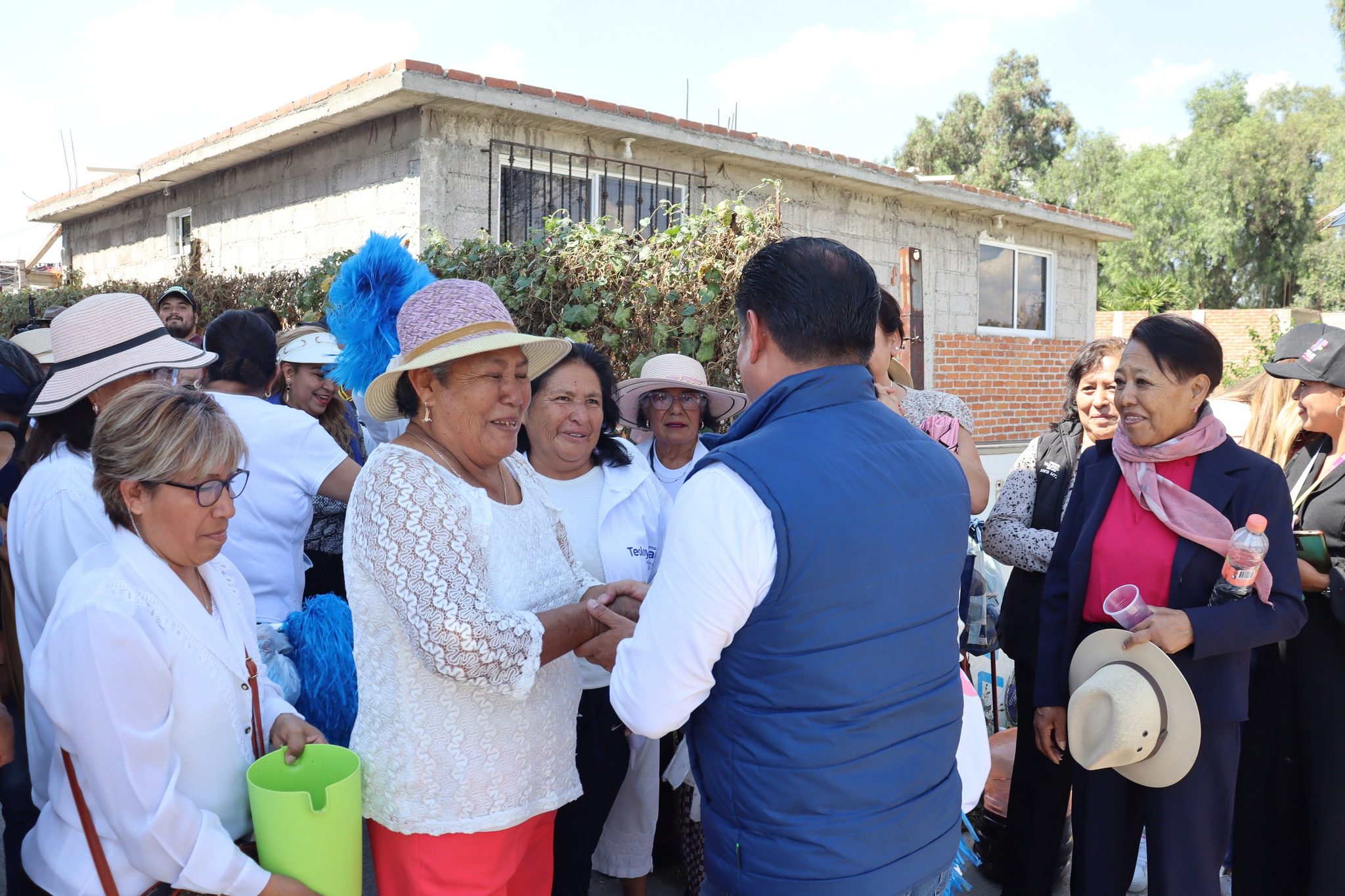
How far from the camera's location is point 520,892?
88.7 inches

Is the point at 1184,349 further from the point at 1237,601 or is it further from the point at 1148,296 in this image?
the point at 1148,296

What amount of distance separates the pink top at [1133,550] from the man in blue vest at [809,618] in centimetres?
123

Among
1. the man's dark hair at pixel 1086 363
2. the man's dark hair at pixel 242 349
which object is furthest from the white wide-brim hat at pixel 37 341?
the man's dark hair at pixel 1086 363

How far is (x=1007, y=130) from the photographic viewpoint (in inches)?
1580

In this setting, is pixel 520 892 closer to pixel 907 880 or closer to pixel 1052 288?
pixel 907 880

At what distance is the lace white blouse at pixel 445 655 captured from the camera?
1.88 metres

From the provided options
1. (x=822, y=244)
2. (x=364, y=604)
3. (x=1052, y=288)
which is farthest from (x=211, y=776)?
(x=1052, y=288)

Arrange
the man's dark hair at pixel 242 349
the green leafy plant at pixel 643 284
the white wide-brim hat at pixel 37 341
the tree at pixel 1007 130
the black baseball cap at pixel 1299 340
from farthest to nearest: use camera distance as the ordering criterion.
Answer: the tree at pixel 1007 130, the green leafy plant at pixel 643 284, the white wide-brim hat at pixel 37 341, the man's dark hair at pixel 242 349, the black baseball cap at pixel 1299 340

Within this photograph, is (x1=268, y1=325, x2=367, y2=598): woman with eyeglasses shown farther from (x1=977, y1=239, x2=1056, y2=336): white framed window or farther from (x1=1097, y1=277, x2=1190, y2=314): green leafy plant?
(x1=1097, y1=277, x2=1190, y2=314): green leafy plant

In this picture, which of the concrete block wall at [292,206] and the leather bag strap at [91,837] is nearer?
the leather bag strap at [91,837]

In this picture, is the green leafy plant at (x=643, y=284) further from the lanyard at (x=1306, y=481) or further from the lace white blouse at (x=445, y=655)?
the lace white blouse at (x=445, y=655)

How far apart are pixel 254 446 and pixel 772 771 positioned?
2327 mm

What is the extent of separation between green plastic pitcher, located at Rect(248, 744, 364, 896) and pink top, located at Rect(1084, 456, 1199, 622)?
218 cm

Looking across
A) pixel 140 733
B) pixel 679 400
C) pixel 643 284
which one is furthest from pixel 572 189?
pixel 140 733
